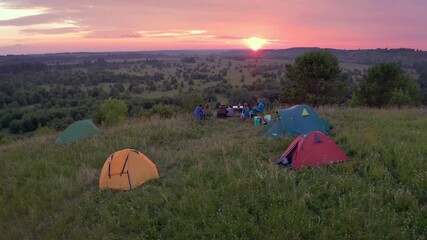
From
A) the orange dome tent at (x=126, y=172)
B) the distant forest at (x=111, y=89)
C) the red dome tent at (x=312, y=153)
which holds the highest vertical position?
the red dome tent at (x=312, y=153)

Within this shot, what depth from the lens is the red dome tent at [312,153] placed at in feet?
26.9

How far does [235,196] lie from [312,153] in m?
2.70

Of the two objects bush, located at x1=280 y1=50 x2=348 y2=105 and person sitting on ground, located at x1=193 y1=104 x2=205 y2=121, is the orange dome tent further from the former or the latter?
bush, located at x1=280 y1=50 x2=348 y2=105

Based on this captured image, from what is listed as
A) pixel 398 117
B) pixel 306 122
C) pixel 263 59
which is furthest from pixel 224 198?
pixel 263 59

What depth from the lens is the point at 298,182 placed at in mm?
7098

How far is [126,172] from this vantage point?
8430mm

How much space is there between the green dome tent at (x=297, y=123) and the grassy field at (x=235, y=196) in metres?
1.45

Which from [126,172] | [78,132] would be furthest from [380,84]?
[126,172]

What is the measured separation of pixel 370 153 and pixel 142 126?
32.2 ft

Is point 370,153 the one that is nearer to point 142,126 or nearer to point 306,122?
point 306,122

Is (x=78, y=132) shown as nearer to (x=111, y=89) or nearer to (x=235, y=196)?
(x=235, y=196)

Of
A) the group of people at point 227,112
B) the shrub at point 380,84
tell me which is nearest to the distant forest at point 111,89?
the shrub at point 380,84

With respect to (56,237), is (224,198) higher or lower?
higher

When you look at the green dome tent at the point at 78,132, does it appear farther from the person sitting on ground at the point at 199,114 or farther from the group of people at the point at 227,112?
the group of people at the point at 227,112
